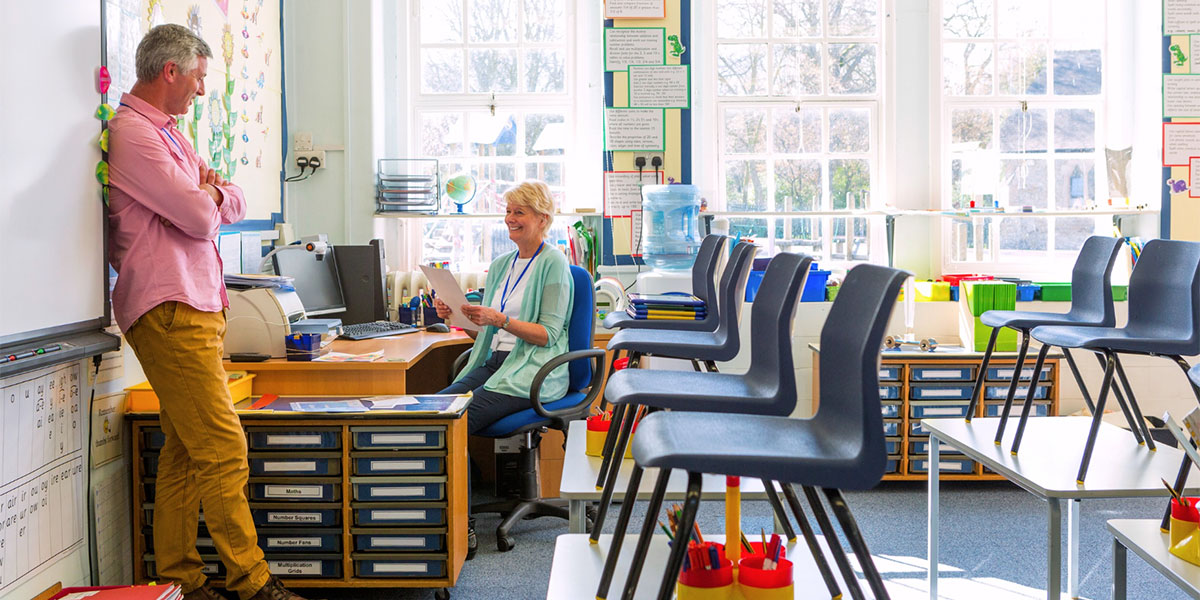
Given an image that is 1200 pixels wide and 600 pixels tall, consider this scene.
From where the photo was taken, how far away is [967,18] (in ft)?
17.0

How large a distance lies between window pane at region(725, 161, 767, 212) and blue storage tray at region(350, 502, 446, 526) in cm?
284

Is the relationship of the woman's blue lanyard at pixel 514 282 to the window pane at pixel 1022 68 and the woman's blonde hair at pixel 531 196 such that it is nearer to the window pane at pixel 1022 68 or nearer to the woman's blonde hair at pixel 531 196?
the woman's blonde hair at pixel 531 196

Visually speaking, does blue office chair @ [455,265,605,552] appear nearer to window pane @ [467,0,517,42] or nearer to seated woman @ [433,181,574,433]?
seated woman @ [433,181,574,433]

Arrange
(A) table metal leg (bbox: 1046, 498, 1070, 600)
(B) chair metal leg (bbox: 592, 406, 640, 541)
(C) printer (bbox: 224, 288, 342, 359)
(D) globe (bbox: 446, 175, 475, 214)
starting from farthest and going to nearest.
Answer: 1. (D) globe (bbox: 446, 175, 475, 214)
2. (C) printer (bbox: 224, 288, 342, 359)
3. (A) table metal leg (bbox: 1046, 498, 1070, 600)
4. (B) chair metal leg (bbox: 592, 406, 640, 541)

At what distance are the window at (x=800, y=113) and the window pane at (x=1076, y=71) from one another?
97 centimetres

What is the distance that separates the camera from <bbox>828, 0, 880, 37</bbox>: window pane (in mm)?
5211

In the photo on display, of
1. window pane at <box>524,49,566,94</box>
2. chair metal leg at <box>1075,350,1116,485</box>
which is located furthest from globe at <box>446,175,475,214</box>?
chair metal leg at <box>1075,350,1116,485</box>

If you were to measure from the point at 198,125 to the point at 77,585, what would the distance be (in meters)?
1.64

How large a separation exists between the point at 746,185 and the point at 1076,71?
187cm

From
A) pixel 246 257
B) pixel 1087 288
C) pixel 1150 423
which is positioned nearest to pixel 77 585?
pixel 246 257

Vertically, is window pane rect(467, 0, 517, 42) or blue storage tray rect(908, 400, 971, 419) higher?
window pane rect(467, 0, 517, 42)

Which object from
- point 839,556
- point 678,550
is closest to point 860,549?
point 839,556

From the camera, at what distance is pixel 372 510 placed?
2.92 metres

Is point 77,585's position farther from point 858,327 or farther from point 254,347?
point 858,327
